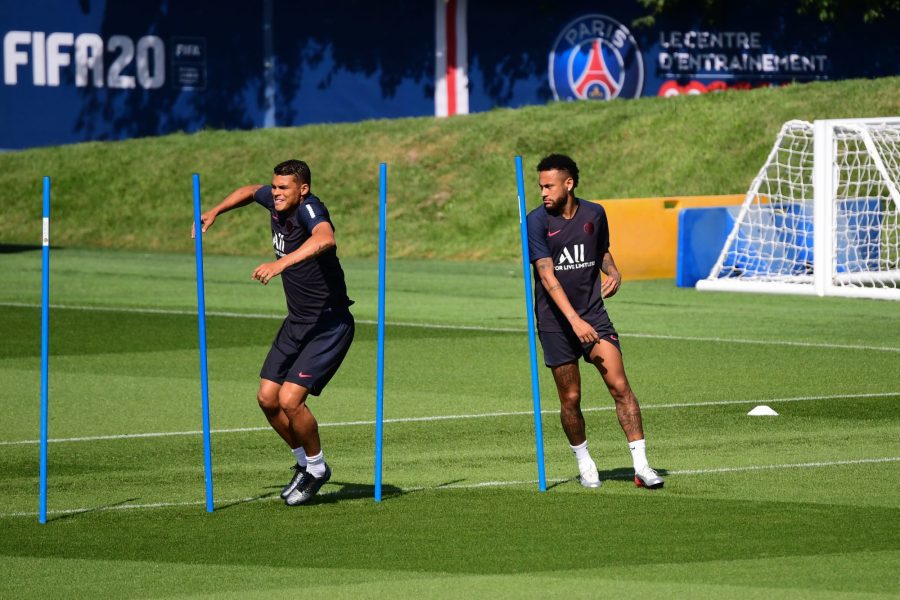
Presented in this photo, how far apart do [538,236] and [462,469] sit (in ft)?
5.85

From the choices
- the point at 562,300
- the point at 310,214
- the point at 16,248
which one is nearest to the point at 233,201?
the point at 310,214

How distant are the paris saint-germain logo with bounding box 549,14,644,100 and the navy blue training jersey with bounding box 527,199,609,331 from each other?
35467 mm

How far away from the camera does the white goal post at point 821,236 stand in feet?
78.1

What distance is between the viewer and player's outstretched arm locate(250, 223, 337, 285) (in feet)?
29.5

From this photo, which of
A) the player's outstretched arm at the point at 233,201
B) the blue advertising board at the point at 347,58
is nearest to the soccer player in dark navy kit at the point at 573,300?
the player's outstretched arm at the point at 233,201

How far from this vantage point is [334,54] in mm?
44062

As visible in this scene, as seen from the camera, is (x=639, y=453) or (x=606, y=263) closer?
(x=639, y=453)

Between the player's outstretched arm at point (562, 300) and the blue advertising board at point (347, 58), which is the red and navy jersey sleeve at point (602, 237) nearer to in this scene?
the player's outstretched arm at point (562, 300)

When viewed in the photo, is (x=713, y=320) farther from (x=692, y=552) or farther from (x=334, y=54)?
(x=334, y=54)

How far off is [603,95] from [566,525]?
122ft

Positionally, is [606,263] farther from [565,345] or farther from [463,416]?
[463,416]

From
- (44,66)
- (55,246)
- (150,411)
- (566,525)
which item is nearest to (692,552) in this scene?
(566,525)

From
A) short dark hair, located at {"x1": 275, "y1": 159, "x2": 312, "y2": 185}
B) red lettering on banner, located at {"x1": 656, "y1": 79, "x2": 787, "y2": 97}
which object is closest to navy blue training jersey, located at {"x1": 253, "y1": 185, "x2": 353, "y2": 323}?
short dark hair, located at {"x1": 275, "y1": 159, "x2": 312, "y2": 185}

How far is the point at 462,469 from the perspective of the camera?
10859 millimetres
